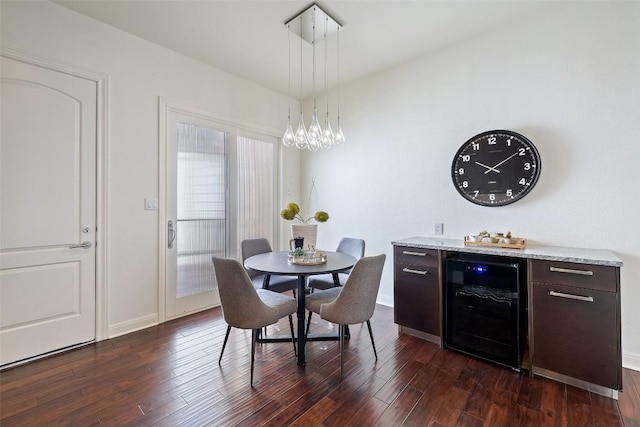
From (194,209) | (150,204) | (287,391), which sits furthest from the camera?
(194,209)

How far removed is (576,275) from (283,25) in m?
3.06

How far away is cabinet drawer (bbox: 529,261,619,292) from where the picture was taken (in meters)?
1.80

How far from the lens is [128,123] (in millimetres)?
2773

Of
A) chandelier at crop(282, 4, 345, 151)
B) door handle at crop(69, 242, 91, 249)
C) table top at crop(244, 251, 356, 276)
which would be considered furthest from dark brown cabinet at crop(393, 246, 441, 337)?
door handle at crop(69, 242, 91, 249)

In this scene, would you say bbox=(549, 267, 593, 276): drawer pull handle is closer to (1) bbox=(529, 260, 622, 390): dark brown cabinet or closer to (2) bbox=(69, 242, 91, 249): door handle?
(1) bbox=(529, 260, 622, 390): dark brown cabinet

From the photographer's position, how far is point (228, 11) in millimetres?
2475

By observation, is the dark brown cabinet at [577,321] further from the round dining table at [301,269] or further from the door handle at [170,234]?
the door handle at [170,234]

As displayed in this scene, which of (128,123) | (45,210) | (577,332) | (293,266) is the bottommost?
(577,332)

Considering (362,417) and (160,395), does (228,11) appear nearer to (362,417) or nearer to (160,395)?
(160,395)

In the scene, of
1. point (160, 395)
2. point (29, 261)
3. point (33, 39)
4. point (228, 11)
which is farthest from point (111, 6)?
point (160, 395)

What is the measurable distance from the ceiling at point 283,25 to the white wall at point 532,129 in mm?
246

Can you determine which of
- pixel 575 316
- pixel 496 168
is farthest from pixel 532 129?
pixel 575 316

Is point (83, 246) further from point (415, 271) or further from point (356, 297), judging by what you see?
point (415, 271)

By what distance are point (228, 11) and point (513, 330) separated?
3.43 meters
